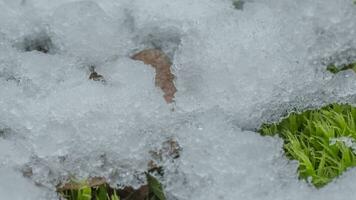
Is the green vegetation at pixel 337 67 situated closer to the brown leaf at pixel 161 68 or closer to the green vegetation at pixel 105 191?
the brown leaf at pixel 161 68

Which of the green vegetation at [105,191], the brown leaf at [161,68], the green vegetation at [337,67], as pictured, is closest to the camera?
the green vegetation at [105,191]

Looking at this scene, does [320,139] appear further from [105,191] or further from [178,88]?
[105,191]

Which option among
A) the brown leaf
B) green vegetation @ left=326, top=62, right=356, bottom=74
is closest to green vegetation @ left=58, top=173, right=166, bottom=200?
the brown leaf

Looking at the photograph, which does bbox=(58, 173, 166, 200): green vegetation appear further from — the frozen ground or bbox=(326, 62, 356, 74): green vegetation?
bbox=(326, 62, 356, 74): green vegetation

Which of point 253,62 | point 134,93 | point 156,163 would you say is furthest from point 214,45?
point 156,163

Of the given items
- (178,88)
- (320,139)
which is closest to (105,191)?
(178,88)

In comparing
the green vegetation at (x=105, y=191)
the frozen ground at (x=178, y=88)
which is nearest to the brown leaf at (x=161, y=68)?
the frozen ground at (x=178, y=88)

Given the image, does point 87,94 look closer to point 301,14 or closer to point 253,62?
point 253,62
